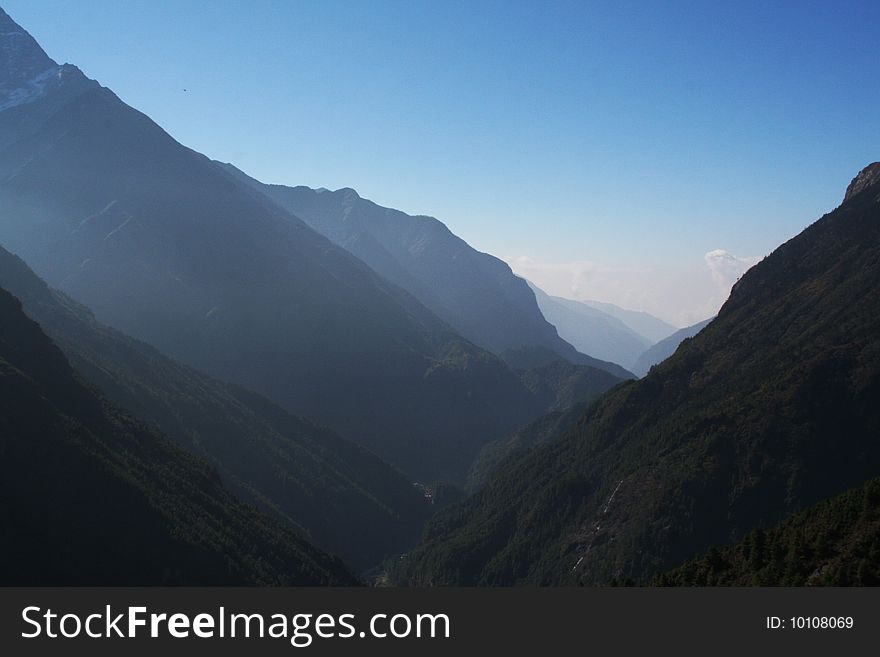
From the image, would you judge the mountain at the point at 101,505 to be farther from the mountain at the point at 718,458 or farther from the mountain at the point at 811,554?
the mountain at the point at 811,554

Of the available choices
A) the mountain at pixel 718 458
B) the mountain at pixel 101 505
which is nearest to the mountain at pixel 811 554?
the mountain at pixel 718 458

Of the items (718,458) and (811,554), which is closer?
(811,554)

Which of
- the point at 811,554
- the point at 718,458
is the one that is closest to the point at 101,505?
the point at 811,554

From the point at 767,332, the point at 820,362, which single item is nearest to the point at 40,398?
the point at 820,362

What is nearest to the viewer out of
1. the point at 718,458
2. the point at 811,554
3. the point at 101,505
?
the point at 811,554

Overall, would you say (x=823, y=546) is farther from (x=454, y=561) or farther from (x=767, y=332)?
(x=767, y=332)

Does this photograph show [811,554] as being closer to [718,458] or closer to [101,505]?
[718,458]

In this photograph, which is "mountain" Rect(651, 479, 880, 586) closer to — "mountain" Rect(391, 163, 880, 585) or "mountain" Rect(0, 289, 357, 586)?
"mountain" Rect(391, 163, 880, 585)
